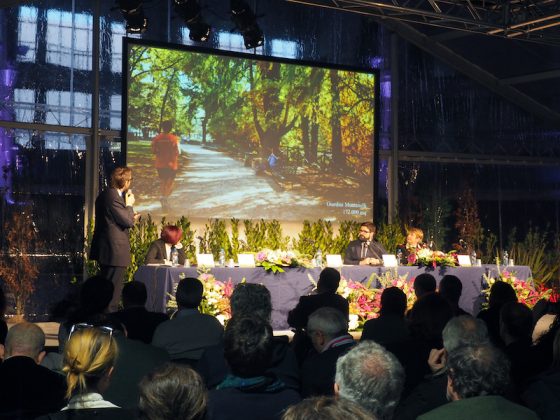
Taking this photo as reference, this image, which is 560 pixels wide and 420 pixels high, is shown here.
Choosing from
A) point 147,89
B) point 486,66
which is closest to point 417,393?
point 147,89

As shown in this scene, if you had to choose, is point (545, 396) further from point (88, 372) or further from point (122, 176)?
point (122, 176)

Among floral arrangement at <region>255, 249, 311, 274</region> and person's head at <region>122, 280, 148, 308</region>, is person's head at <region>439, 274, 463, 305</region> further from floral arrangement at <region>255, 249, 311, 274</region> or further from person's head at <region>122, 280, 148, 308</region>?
floral arrangement at <region>255, 249, 311, 274</region>

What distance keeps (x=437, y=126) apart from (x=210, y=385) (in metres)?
9.76

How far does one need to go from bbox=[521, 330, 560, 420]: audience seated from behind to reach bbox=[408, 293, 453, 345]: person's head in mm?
669

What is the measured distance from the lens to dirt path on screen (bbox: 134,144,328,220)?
1059 centimetres

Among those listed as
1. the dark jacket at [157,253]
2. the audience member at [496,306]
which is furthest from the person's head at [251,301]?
the dark jacket at [157,253]

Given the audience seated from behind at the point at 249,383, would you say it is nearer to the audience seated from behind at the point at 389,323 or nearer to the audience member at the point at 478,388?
the audience member at the point at 478,388

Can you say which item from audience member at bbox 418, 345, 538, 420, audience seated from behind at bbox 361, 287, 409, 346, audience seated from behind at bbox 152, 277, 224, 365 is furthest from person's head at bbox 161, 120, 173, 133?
audience member at bbox 418, 345, 538, 420

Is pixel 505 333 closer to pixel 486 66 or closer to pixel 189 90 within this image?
pixel 189 90

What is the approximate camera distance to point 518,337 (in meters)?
4.22

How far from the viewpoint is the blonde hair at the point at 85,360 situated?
259cm

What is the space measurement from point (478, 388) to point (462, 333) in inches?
27.2

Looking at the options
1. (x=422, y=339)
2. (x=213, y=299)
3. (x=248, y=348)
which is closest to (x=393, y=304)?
(x=422, y=339)

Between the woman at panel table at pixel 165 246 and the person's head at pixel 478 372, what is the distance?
606 cm
